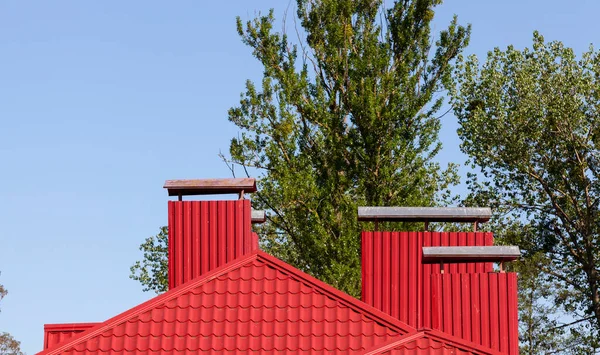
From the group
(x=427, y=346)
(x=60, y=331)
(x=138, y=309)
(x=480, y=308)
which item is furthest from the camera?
(x=480, y=308)

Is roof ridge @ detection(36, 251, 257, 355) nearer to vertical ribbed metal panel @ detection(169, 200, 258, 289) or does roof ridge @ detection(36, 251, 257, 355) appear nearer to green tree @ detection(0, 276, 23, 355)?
vertical ribbed metal panel @ detection(169, 200, 258, 289)

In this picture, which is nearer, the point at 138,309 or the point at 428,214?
the point at 138,309

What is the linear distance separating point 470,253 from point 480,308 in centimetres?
76

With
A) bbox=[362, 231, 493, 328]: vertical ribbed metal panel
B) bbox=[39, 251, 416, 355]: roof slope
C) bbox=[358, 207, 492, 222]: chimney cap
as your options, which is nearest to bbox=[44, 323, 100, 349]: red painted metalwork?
bbox=[39, 251, 416, 355]: roof slope

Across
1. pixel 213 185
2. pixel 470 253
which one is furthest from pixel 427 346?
pixel 213 185

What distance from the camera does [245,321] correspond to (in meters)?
12.3

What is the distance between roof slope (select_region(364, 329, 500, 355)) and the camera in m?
11.4

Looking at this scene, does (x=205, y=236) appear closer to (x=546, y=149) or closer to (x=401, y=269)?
(x=401, y=269)

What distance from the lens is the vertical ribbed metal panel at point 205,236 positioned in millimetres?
14680

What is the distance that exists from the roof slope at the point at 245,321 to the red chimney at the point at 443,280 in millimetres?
1908

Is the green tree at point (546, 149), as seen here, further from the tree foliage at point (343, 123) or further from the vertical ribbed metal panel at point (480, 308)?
the vertical ribbed metal panel at point (480, 308)

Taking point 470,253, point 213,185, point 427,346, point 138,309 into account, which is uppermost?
point 213,185

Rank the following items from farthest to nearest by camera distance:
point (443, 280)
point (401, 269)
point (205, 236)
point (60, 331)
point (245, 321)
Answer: point (401, 269)
point (205, 236)
point (443, 280)
point (60, 331)
point (245, 321)

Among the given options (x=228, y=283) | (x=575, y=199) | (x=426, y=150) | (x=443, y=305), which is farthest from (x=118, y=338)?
(x=575, y=199)
